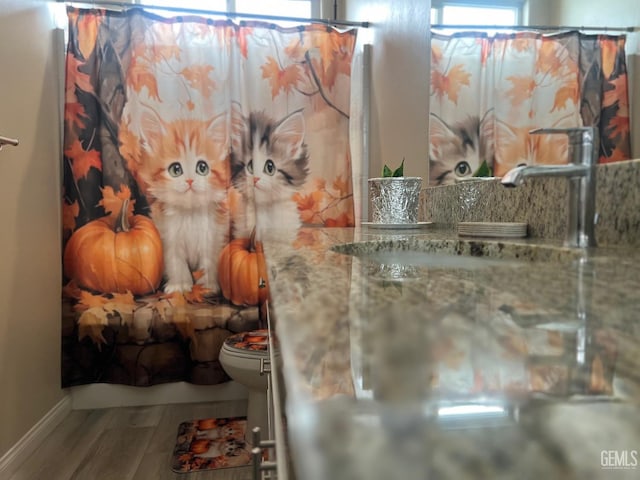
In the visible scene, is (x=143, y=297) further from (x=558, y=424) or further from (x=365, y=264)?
(x=558, y=424)

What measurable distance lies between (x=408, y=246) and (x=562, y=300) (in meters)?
0.66

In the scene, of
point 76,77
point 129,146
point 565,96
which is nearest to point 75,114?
point 76,77

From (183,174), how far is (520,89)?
1558mm

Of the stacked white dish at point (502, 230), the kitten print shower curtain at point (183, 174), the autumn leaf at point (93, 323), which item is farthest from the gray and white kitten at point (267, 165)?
the stacked white dish at point (502, 230)

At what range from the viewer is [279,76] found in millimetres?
2264

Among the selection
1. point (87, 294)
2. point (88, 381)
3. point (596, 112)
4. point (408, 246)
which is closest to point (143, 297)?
point (87, 294)

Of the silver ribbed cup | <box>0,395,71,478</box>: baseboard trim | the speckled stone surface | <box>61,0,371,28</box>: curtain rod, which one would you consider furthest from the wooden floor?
<box>61,0,371,28</box>: curtain rod

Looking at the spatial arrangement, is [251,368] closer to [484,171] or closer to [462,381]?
[484,171]

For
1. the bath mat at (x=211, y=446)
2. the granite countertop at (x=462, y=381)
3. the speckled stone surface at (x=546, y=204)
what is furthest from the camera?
the bath mat at (x=211, y=446)

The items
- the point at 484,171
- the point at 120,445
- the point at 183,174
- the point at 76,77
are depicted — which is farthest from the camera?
the point at 183,174

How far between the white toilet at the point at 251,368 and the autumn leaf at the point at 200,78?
1199 mm

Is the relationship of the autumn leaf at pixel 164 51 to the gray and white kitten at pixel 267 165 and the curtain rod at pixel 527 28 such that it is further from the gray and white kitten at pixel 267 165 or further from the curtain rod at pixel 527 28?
the curtain rod at pixel 527 28

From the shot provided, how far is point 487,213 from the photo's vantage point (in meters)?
1.26

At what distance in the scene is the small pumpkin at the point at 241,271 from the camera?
2.26 meters
